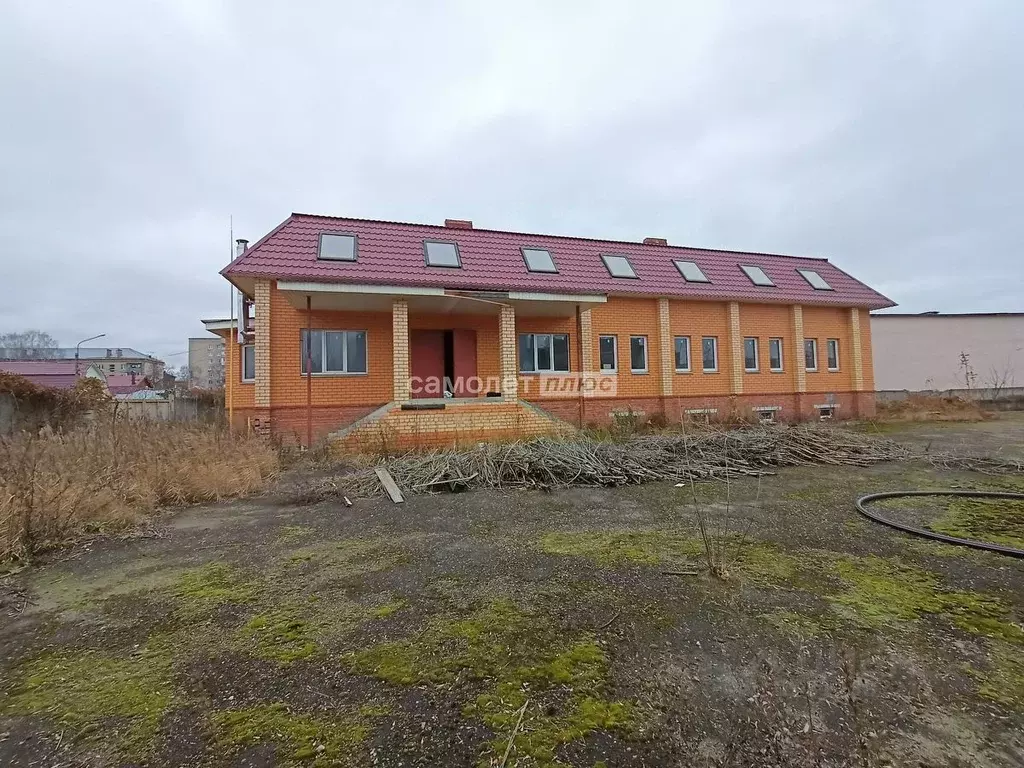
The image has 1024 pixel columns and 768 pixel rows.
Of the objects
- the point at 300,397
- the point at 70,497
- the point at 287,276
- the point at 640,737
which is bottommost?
the point at 640,737

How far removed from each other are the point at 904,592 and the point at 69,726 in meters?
4.62

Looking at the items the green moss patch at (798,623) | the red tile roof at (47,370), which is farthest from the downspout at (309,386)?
the red tile roof at (47,370)

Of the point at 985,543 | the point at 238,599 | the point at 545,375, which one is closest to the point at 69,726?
the point at 238,599

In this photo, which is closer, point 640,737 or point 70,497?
point 640,737

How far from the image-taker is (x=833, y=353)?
17.6m

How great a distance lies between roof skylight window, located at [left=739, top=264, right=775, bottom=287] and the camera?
17.1 meters

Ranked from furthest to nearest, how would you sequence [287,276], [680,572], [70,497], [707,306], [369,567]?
[707,306]
[287,276]
[70,497]
[369,567]
[680,572]

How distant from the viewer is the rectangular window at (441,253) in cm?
1320

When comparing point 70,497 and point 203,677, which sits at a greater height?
point 70,497

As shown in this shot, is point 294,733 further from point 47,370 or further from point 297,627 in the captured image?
point 47,370

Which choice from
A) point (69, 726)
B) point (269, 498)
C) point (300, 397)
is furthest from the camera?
point (300, 397)

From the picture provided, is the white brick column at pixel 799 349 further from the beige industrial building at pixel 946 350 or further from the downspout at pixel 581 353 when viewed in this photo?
the beige industrial building at pixel 946 350

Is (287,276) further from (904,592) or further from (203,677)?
(904,592)

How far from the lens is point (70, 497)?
4.99 meters
